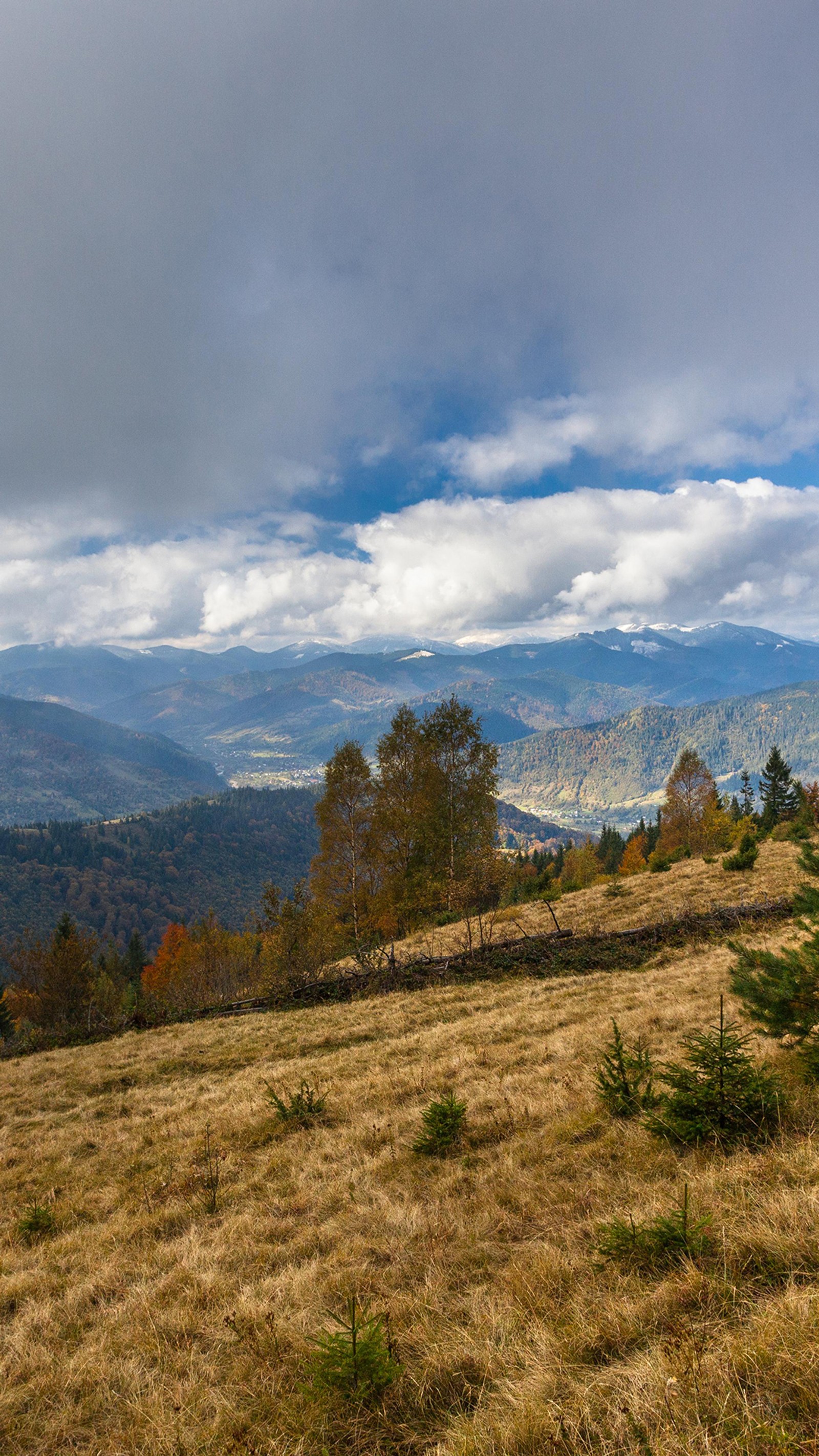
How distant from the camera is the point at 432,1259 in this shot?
17.8 ft

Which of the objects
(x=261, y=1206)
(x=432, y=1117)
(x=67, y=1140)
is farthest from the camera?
(x=67, y=1140)

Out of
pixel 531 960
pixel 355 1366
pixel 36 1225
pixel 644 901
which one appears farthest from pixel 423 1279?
pixel 644 901

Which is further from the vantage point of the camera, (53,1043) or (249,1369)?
(53,1043)

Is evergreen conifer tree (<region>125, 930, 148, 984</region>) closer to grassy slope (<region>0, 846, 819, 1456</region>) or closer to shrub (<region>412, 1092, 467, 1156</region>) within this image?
grassy slope (<region>0, 846, 819, 1456</region>)

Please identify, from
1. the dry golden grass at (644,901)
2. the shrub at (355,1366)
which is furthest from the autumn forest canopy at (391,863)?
the shrub at (355,1366)

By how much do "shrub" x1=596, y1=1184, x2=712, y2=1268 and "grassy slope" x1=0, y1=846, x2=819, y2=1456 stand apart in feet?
0.58

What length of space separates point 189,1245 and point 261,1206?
972mm

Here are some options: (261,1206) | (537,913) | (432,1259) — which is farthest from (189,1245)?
(537,913)

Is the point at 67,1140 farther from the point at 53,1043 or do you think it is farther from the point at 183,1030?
the point at 53,1043

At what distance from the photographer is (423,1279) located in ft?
17.0

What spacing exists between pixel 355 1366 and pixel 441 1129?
185 inches

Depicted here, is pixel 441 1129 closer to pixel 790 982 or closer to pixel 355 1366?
pixel 355 1366

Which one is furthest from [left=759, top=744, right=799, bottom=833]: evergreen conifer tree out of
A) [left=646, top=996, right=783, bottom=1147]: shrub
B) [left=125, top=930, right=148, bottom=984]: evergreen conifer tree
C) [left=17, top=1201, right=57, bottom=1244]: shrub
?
[left=125, top=930, right=148, bottom=984]: evergreen conifer tree

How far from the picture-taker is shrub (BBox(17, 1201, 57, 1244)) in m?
7.67
